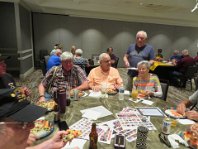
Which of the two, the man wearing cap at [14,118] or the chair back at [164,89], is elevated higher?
the man wearing cap at [14,118]

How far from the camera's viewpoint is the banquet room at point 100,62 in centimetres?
131

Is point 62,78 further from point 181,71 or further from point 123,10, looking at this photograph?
point 123,10

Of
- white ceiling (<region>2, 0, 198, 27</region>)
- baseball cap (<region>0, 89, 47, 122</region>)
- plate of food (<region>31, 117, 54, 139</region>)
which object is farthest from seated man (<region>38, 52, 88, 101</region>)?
white ceiling (<region>2, 0, 198, 27</region>)

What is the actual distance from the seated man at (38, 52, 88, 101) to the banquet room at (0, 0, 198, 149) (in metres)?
0.03

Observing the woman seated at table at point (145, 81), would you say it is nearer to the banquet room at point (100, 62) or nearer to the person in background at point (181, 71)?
the banquet room at point (100, 62)

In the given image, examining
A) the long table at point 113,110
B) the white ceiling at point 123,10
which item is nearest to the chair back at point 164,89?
the long table at point 113,110

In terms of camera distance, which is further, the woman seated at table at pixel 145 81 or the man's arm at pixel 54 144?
the woman seated at table at pixel 145 81

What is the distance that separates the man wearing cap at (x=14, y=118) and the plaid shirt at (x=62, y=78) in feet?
5.32

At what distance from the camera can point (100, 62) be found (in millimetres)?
2713

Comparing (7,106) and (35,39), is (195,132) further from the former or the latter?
(35,39)

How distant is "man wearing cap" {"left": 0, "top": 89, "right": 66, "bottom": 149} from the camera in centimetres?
69

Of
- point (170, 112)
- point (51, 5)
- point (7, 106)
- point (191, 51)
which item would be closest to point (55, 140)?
point (7, 106)

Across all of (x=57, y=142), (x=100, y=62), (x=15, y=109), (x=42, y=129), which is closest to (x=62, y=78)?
(x=100, y=62)

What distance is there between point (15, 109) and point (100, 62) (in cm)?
207
